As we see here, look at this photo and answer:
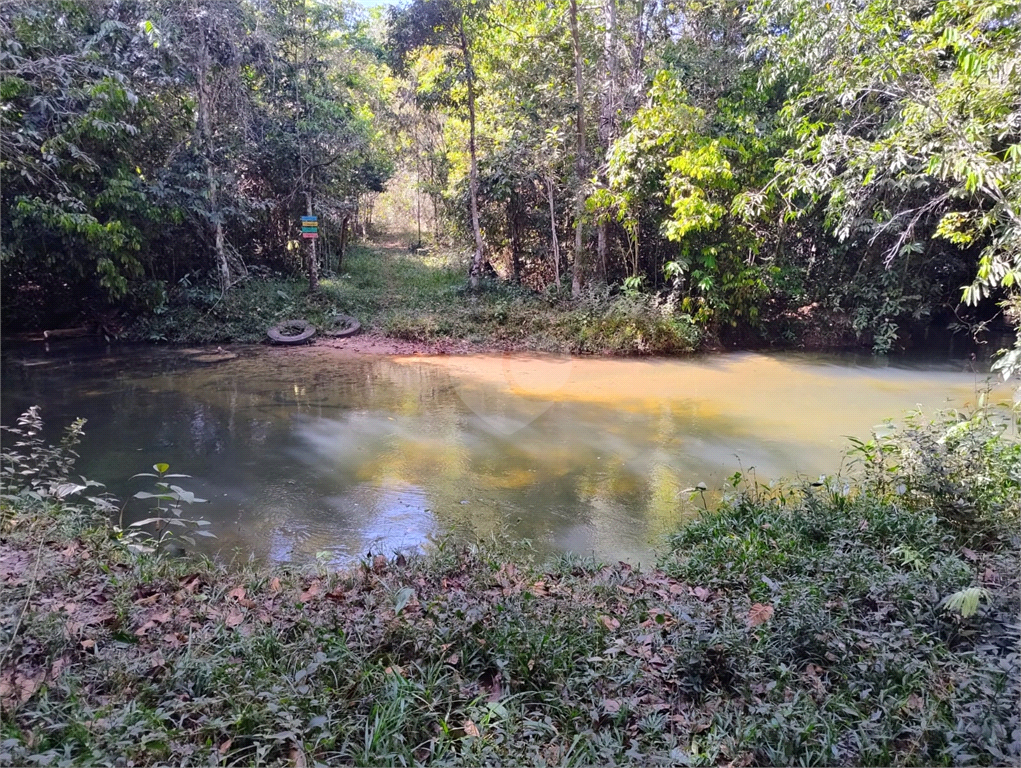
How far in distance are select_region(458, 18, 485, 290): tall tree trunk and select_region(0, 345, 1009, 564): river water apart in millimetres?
3215

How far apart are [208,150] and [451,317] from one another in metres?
4.81

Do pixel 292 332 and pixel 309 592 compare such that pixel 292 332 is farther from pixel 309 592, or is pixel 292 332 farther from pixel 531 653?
pixel 531 653

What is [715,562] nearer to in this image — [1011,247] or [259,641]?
[259,641]

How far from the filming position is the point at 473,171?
Answer: 1239 cm

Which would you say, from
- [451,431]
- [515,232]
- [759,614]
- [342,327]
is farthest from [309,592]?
[515,232]

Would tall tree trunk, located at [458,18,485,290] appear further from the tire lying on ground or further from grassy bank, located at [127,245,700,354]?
the tire lying on ground

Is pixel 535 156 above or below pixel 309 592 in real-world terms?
above

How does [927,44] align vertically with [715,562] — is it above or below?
above

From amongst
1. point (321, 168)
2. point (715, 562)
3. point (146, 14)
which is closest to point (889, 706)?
point (715, 562)

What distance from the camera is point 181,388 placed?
8.08 metres

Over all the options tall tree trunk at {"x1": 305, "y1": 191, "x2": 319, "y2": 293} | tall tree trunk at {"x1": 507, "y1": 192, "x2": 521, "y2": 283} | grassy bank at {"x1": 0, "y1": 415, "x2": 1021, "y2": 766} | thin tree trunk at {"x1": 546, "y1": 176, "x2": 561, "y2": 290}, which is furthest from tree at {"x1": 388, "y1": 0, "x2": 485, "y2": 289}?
grassy bank at {"x1": 0, "y1": 415, "x2": 1021, "y2": 766}

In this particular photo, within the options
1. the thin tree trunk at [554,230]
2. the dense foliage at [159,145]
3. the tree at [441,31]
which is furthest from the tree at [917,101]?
the dense foliage at [159,145]

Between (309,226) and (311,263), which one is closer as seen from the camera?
(309,226)

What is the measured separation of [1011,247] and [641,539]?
14.6ft
